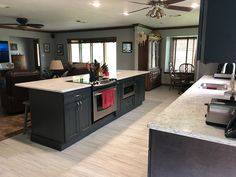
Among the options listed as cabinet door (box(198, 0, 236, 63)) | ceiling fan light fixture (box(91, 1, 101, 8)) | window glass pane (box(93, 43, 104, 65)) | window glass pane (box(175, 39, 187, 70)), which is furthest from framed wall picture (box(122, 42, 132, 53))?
cabinet door (box(198, 0, 236, 63))

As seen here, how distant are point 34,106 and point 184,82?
5.27 m

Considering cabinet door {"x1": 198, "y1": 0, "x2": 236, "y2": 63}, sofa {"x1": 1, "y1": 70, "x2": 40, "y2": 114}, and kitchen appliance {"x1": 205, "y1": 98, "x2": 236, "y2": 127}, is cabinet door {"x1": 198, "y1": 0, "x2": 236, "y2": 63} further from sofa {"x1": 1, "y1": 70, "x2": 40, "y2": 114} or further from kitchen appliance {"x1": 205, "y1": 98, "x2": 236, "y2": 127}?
sofa {"x1": 1, "y1": 70, "x2": 40, "y2": 114}

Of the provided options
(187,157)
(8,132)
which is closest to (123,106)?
(8,132)

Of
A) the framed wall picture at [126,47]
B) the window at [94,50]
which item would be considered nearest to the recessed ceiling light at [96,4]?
the framed wall picture at [126,47]

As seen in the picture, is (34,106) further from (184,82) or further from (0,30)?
(0,30)

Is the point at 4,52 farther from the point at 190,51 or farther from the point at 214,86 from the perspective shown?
the point at 214,86

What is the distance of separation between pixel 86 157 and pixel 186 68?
6124mm

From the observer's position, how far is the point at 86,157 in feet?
8.73

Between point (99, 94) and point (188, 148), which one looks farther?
point (99, 94)

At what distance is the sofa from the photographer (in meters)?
4.24

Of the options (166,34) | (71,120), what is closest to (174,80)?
(166,34)

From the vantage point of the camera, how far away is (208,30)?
3.41ft

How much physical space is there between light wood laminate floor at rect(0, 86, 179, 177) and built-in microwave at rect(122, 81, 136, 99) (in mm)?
1027

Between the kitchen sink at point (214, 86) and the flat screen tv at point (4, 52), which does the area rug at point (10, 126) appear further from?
the flat screen tv at point (4, 52)
